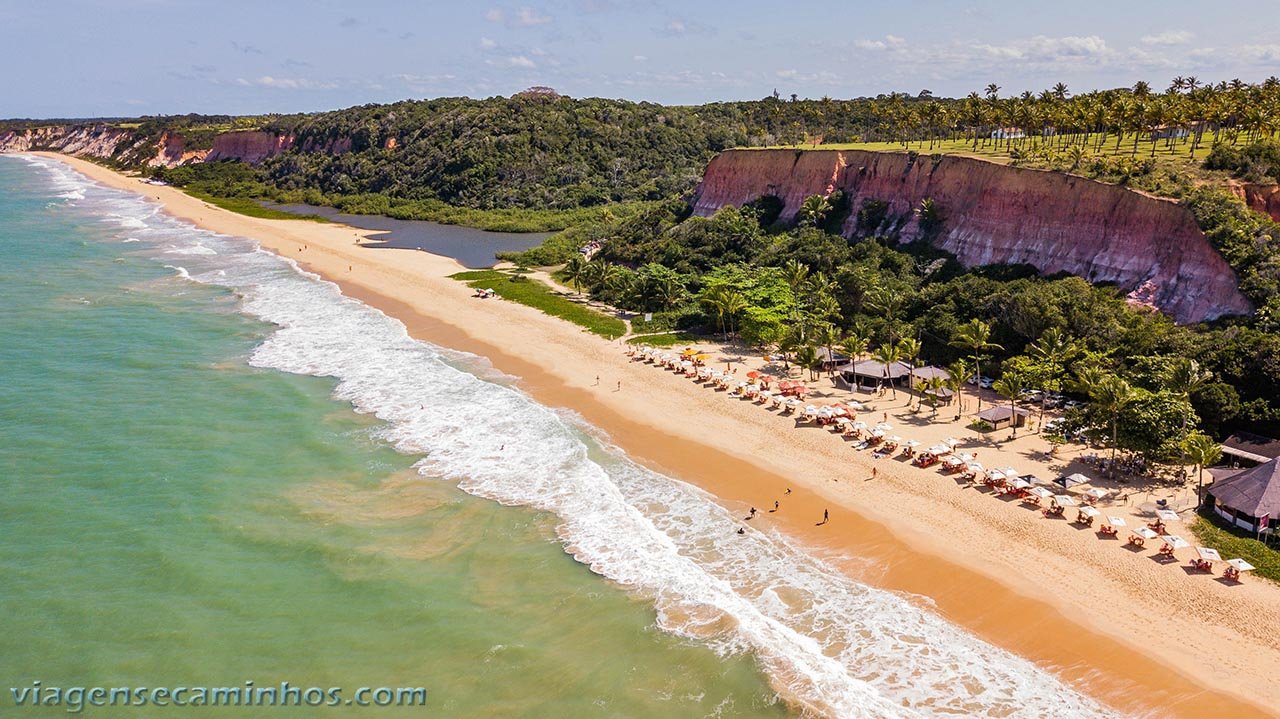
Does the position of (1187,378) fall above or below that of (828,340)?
above

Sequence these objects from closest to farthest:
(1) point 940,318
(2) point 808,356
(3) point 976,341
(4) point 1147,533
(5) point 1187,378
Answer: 1. (4) point 1147,533
2. (5) point 1187,378
3. (3) point 976,341
4. (2) point 808,356
5. (1) point 940,318

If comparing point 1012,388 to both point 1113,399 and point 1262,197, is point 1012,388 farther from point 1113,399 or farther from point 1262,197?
point 1262,197

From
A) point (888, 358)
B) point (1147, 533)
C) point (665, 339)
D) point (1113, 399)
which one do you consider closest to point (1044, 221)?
point (888, 358)

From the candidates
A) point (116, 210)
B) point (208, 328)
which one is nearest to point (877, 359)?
point (208, 328)

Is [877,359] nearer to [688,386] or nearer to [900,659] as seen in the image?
[688,386]

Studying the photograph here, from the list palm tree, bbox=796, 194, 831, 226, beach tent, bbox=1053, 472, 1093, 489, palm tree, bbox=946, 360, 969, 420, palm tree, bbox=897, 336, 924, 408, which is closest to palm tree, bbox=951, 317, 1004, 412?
palm tree, bbox=946, 360, 969, 420

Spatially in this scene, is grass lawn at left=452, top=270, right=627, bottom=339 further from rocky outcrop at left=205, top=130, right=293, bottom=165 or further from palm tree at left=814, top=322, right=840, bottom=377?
rocky outcrop at left=205, top=130, right=293, bottom=165

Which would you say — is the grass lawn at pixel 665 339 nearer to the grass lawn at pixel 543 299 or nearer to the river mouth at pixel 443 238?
the grass lawn at pixel 543 299
